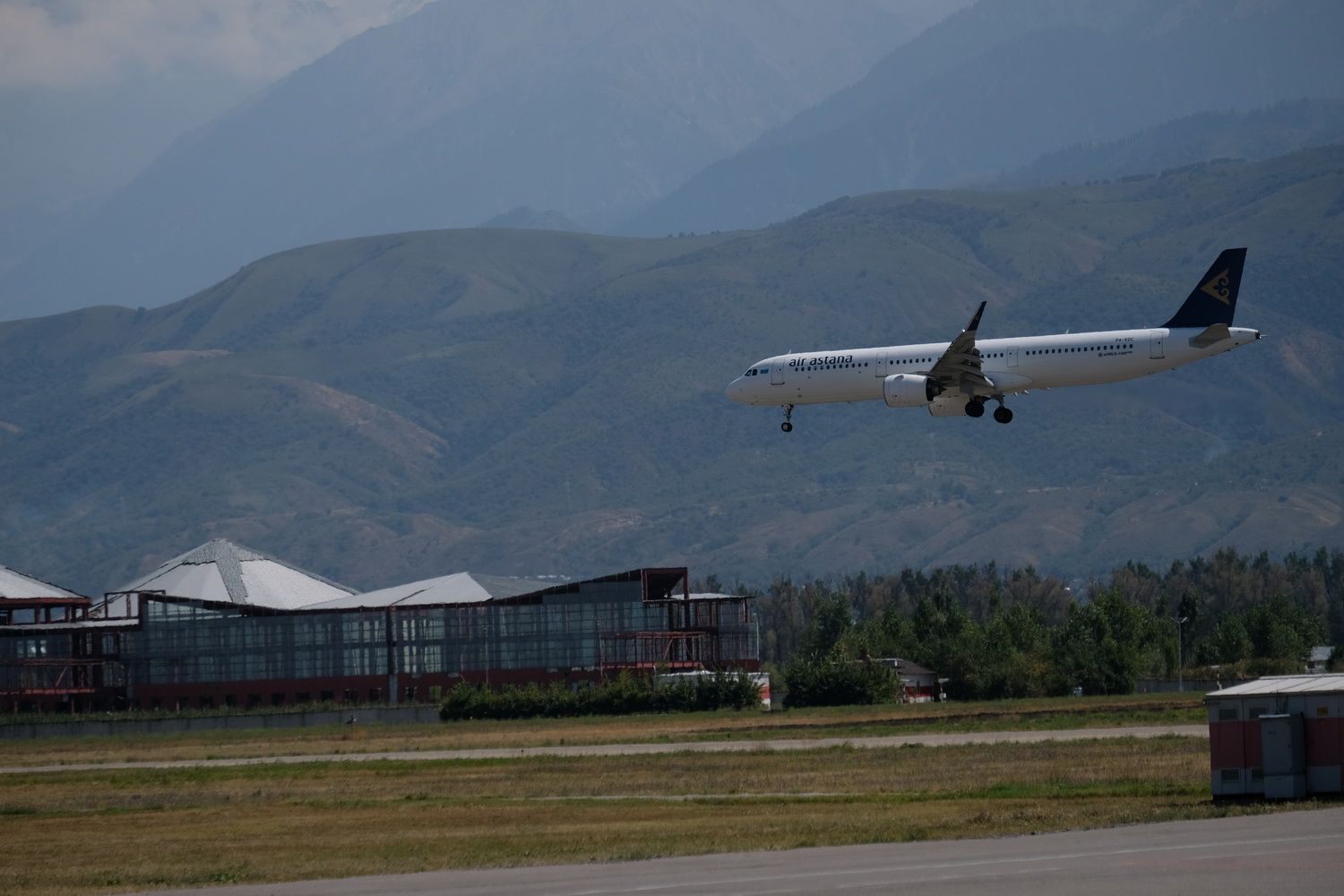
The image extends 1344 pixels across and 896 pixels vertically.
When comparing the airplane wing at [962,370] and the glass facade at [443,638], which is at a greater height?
the airplane wing at [962,370]

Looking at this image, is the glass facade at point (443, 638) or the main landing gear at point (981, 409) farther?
the glass facade at point (443, 638)

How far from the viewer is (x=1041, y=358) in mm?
79062

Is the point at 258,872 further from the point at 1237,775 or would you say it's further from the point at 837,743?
the point at 837,743

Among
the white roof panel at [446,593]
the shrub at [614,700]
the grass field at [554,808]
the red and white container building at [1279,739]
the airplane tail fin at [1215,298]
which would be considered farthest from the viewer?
the white roof panel at [446,593]

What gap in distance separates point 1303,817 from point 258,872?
60.0 ft

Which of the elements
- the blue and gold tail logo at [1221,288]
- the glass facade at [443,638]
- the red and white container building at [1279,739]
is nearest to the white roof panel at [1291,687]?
the red and white container building at [1279,739]

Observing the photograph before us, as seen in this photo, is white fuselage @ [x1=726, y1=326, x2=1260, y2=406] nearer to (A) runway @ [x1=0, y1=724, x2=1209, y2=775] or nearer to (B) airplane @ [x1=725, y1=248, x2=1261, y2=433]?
(B) airplane @ [x1=725, y1=248, x2=1261, y2=433]

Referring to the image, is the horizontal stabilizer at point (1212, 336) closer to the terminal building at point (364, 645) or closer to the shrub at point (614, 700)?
the shrub at point (614, 700)

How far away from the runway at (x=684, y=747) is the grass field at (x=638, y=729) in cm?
186

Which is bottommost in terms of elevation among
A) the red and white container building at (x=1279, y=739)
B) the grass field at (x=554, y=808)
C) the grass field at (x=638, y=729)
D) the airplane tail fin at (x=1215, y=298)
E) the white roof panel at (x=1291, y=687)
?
the grass field at (x=638, y=729)

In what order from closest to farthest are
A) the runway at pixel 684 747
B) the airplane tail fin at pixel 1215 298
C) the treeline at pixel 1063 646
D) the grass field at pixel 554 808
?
the grass field at pixel 554 808 < the runway at pixel 684 747 < the airplane tail fin at pixel 1215 298 < the treeline at pixel 1063 646

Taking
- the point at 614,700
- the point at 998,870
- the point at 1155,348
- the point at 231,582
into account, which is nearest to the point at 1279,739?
the point at 998,870

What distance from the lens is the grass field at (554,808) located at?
123 feet

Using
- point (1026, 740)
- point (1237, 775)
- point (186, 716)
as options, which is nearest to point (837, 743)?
point (1026, 740)
